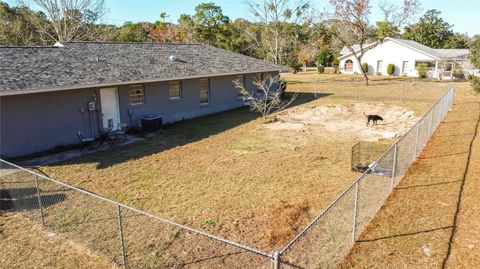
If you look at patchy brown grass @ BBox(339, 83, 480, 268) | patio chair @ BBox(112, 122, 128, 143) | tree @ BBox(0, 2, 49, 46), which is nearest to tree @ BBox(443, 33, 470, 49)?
patchy brown grass @ BBox(339, 83, 480, 268)

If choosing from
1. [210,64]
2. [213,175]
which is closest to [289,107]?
[210,64]

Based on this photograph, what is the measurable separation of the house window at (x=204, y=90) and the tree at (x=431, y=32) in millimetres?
54054

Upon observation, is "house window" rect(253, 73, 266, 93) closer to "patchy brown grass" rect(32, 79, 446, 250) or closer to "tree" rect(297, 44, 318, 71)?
"patchy brown grass" rect(32, 79, 446, 250)

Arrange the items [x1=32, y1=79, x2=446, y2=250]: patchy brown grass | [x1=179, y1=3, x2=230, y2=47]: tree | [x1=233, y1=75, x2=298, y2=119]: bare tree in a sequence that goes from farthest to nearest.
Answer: [x1=179, y1=3, x2=230, y2=47]: tree < [x1=233, y1=75, x2=298, y2=119]: bare tree < [x1=32, y1=79, x2=446, y2=250]: patchy brown grass

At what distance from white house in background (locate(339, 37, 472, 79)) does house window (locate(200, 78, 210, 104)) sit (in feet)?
83.6

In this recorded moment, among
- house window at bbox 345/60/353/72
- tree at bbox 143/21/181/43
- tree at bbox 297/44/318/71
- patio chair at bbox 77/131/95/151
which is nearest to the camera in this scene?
patio chair at bbox 77/131/95/151

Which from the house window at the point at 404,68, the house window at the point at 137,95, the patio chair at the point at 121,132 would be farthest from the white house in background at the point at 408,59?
the patio chair at the point at 121,132

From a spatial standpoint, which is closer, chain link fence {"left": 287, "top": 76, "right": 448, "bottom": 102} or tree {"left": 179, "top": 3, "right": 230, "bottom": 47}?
chain link fence {"left": 287, "top": 76, "right": 448, "bottom": 102}

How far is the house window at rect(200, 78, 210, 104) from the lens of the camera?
20.6 m

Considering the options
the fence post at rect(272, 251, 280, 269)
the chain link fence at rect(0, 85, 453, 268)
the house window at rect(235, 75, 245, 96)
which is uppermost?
the house window at rect(235, 75, 245, 96)

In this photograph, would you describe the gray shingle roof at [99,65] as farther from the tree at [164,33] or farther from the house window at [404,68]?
the tree at [164,33]

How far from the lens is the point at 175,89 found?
1883cm

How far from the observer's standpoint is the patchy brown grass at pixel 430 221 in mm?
6070

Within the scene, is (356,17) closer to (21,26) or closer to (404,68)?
(404,68)
